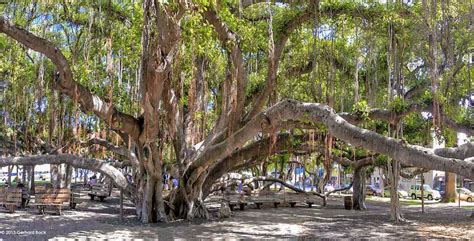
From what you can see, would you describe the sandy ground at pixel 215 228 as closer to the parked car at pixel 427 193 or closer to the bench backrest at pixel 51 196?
the bench backrest at pixel 51 196

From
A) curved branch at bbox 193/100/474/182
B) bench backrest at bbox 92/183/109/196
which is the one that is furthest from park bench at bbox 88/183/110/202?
curved branch at bbox 193/100/474/182

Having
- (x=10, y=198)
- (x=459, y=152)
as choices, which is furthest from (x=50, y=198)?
(x=459, y=152)

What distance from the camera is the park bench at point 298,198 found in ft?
69.0

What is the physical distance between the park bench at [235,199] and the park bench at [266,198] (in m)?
0.63

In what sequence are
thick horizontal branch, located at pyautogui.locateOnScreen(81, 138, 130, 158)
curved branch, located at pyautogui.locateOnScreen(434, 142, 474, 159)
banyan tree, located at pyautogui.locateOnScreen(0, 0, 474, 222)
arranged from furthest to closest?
thick horizontal branch, located at pyautogui.locateOnScreen(81, 138, 130, 158) < banyan tree, located at pyautogui.locateOnScreen(0, 0, 474, 222) < curved branch, located at pyautogui.locateOnScreen(434, 142, 474, 159)

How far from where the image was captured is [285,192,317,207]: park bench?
21034 millimetres

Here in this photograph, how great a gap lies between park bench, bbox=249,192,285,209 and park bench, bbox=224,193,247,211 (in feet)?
2.06

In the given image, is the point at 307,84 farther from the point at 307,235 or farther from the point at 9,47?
the point at 9,47

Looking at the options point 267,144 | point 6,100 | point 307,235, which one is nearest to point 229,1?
point 267,144

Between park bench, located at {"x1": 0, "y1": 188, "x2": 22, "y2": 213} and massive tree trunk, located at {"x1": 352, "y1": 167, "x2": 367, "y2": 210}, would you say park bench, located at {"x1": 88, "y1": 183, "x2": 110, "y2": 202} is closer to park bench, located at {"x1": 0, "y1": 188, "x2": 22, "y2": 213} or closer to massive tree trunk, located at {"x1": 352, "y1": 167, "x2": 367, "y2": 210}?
park bench, located at {"x1": 0, "y1": 188, "x2": 22, "y2": 213}

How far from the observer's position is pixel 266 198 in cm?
2005

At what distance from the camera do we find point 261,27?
11.4 m

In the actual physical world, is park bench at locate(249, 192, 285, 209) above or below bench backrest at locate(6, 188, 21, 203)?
below

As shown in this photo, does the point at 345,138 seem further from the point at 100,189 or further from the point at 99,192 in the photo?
the point at 100,189
